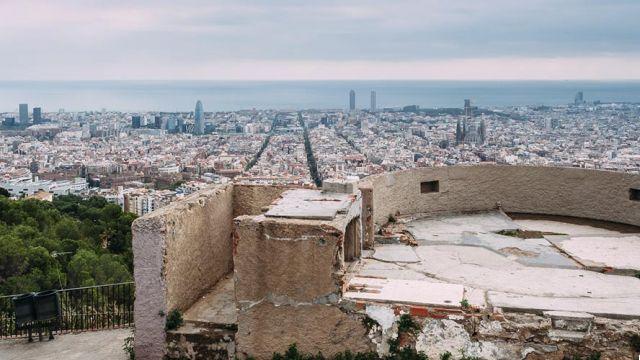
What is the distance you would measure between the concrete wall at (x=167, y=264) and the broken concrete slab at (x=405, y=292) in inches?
70.4

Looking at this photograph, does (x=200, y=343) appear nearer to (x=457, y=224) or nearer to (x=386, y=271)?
(x=386, y=271)

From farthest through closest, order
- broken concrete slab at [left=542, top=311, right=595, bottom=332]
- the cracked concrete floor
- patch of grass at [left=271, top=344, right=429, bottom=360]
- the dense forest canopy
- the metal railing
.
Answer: the dense forest canopy → the metal railing → the cracked concrete floor → patch of grass at [left=271, top=344, right=429, bottom=360] → broken concrete slab at [left=542, top=311, right=595, bottom=332]

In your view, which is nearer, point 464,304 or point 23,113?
point 464,304

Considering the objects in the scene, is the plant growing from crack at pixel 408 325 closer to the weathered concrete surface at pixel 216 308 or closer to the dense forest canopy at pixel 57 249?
the weathered concrete surface at pixel 216 308

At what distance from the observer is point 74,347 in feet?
26.1

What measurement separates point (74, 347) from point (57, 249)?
44.0 feet

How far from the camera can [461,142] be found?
316 ft

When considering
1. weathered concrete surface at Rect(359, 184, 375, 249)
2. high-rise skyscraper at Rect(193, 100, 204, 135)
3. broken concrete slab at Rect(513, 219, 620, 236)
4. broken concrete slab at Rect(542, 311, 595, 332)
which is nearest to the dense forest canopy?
weathered concrete surface at Rect(359, 184, 375, 249)

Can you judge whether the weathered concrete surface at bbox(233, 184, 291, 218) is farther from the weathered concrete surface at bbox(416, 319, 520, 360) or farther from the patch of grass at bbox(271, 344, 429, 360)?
the weathered concrete surface at bbox(416, 319, 520, 360)

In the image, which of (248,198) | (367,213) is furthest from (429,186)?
(248,198)

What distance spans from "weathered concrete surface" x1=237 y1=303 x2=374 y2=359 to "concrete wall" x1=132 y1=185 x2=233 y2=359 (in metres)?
0.85

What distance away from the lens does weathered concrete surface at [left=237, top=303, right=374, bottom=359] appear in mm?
6492

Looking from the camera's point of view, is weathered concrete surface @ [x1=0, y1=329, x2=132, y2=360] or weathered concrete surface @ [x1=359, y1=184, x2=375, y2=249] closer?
weathered concrete surface @ [x1=0, y1=329, x2=132, y2=360]

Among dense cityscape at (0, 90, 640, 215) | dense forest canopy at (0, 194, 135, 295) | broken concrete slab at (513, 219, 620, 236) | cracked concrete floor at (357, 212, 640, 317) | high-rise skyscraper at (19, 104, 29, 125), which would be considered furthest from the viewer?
high-rise skyscraper at (19, 104, 29, 125)
